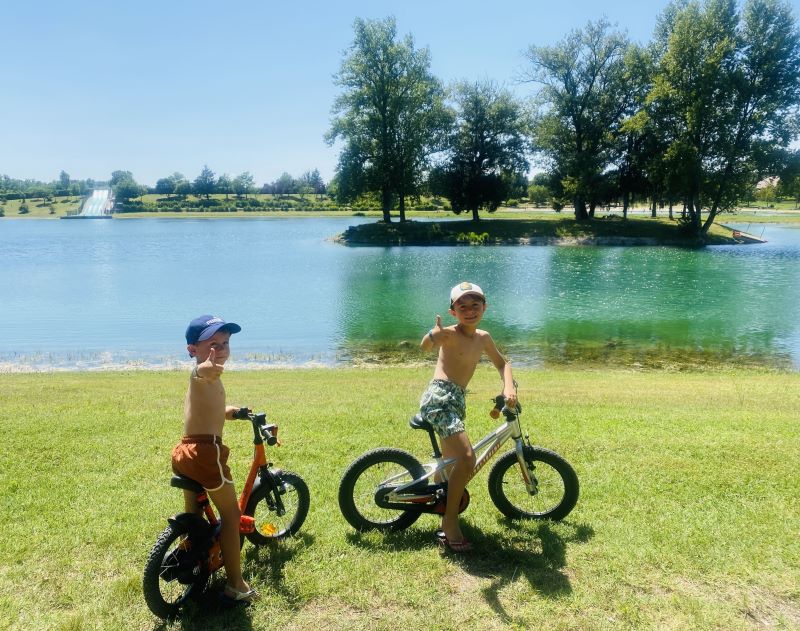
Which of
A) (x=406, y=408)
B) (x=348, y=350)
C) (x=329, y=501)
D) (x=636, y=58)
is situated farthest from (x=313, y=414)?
(x=636, y=58)

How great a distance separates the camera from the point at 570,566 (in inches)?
173

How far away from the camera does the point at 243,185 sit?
634ft

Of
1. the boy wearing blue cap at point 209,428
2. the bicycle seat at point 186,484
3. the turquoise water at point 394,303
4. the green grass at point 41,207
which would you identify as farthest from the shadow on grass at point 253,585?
the green grass at point 41,207

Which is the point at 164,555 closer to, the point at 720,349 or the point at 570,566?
the point at 570,566

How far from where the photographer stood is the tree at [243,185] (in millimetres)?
188738

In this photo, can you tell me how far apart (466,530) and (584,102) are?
63097mm

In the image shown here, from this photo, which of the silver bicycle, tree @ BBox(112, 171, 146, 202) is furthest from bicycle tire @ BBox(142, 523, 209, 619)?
tree @ BBox(112, 171, 146, 202)

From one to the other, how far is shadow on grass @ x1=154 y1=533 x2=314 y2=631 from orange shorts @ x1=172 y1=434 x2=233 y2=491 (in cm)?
79

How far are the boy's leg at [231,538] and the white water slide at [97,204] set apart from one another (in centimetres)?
15747

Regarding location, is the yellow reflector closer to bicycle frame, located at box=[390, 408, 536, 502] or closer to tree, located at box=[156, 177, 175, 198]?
bicycle frame, located at box=[390, 408, 536, 502]

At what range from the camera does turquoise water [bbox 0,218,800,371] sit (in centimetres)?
1759

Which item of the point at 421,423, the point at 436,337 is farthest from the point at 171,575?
the point at 436,337

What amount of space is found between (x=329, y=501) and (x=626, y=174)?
63562mm

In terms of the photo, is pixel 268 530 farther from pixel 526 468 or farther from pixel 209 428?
pixel 526 468
